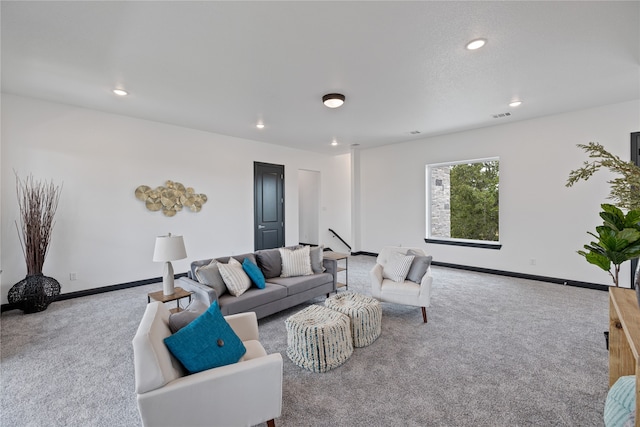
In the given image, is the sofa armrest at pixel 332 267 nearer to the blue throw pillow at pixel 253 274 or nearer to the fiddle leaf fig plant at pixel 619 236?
the blue throw pillow at pixel 253 274

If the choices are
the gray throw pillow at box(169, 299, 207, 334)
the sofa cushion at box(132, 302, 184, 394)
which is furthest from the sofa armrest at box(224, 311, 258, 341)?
the sofa cushion at box(132, 302, 184, 394)

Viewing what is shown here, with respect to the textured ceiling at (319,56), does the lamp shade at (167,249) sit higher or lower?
lower

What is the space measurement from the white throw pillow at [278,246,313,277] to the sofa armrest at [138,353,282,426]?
84.0 inches

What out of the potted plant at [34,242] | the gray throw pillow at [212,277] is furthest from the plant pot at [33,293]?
the gray throw pillow at [212,277]

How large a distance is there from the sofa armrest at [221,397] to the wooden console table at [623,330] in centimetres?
164

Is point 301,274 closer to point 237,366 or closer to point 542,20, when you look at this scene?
point 237,366

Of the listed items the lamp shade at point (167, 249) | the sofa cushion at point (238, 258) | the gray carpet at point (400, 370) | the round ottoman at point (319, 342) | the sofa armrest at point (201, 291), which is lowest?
the gray carpet at point (400, 370)

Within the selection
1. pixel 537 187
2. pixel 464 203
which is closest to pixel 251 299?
pixel 464 203

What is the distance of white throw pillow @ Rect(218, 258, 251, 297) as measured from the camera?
304 centimetres

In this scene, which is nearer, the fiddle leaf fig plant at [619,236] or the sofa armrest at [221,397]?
the sofa armrest at [221,397]

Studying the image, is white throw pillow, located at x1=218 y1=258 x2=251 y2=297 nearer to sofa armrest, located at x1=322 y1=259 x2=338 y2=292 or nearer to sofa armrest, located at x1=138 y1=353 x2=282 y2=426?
sofa armrest, located at x1=322 y1=259 x2=338 y2=292

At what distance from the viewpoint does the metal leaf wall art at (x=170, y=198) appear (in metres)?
4.86

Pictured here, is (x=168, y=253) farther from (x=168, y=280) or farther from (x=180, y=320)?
(x=180, y=320)

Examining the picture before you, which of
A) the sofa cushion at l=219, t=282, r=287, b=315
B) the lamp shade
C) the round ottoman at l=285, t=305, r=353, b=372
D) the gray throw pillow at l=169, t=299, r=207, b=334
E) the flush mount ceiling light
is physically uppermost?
the flush mount ceiling light
